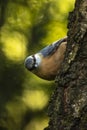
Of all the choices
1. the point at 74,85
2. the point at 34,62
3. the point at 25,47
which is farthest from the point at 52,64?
the point at 25,47

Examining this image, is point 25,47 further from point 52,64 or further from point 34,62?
point 52,64

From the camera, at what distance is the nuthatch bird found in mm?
2021

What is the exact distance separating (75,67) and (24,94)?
2633 mm

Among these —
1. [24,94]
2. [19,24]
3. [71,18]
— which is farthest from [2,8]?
[71,18]

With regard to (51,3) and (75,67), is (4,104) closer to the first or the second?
(51,3)

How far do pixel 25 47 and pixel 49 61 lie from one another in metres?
1.66

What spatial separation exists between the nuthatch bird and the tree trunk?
1.76ft

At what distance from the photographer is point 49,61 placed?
216 centimetres

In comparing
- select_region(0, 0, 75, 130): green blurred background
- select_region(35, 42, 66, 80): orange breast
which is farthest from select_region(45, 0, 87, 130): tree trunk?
select_region(0, 0, 75, 130): green blurred background

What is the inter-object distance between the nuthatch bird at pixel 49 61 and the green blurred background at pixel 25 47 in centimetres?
119

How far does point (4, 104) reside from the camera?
13.4ft

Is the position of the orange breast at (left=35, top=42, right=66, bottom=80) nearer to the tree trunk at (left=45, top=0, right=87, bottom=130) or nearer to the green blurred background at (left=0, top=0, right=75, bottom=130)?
the tree trunk at (left=45, top=0, right=87, bottom=130)

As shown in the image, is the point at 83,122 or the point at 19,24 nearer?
the point at 83,122

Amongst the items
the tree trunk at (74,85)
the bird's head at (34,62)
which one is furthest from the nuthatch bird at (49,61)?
the tree trunk at (74,85)
